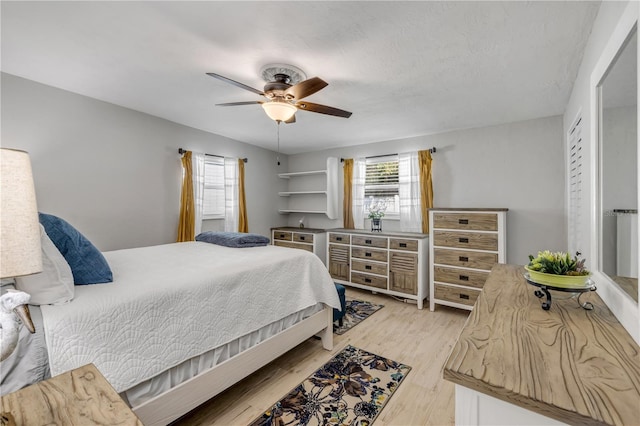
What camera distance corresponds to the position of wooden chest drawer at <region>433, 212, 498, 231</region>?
303 centimetres

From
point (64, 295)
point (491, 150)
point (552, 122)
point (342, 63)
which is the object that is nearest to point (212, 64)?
point (342, 63)

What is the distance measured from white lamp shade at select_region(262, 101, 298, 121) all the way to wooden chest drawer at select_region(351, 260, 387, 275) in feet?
8.11

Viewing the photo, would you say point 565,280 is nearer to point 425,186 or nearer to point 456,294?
point 456,294

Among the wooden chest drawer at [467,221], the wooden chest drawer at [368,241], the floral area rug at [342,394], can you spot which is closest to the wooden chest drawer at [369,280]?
the wooden chest drawer at [368,241]

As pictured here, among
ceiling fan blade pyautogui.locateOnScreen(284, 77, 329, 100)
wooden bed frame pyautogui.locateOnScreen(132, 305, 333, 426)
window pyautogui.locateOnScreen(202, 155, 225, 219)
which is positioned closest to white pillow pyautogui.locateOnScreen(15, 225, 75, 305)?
wooden bed frame pyautogui.locateOnScreen(132, 305, 333, 426)

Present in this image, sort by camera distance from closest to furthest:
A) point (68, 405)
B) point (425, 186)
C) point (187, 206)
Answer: point (68, 405)
point (187, 206)
point (425, 186)

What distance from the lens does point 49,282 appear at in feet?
3.88

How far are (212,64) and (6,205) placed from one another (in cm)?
193

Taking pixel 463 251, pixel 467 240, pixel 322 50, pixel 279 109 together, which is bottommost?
pixel 463 251

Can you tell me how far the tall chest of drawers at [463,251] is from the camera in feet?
9.90

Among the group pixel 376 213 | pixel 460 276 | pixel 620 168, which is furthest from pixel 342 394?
pixel 376 213

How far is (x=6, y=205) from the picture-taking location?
55 cm

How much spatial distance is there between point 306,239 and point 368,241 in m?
1.11

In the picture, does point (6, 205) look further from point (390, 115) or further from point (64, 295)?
point (390, 115)
